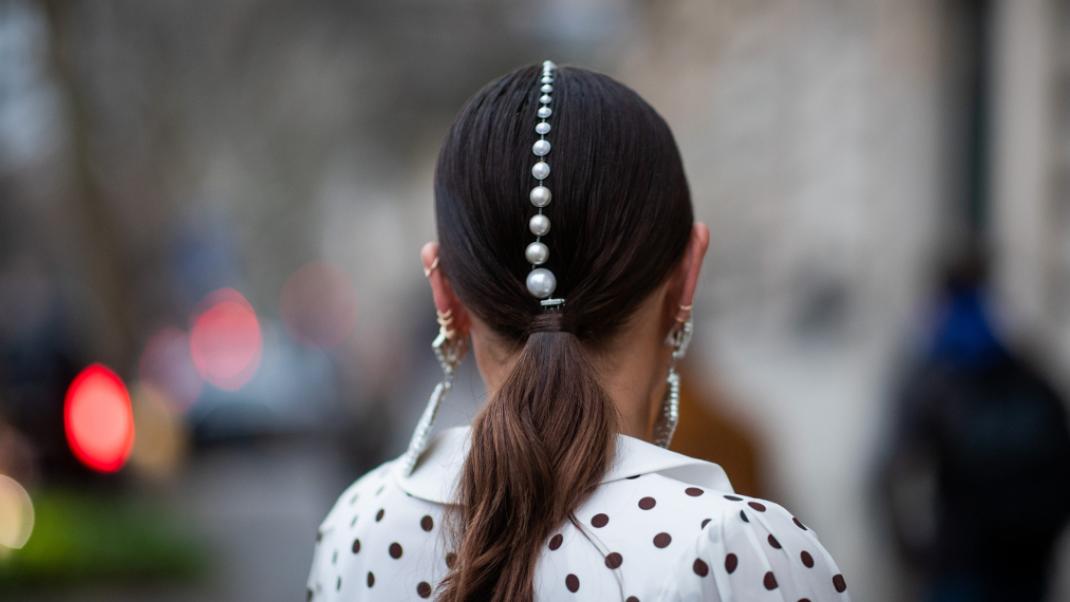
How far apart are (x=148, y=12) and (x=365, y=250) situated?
3754cm

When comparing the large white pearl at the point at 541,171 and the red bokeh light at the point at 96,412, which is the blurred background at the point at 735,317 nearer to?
the red bokeh light at the point at 96,412

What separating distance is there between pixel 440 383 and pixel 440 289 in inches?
5.6

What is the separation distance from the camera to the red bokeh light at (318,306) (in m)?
26.4

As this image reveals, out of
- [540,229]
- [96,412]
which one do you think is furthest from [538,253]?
[96,412]

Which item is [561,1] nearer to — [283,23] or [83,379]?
[283,23]

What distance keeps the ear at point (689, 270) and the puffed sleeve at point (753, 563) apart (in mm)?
368

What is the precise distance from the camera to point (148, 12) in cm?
1317

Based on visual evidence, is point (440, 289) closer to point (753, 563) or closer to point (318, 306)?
point (753, 563)

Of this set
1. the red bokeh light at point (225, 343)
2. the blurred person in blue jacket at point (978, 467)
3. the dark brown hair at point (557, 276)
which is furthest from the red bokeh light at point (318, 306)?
the dark brown hair at point (557, 276)

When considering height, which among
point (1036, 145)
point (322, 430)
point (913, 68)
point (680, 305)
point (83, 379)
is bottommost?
point (322, 430)

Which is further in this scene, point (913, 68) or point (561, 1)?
point (561, 1)

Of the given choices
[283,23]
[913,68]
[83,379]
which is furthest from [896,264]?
[283,23]

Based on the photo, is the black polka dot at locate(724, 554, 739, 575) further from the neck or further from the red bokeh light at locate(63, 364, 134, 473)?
the red bokeh light at locate(63, 364, 134, 473)

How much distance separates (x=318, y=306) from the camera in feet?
106
